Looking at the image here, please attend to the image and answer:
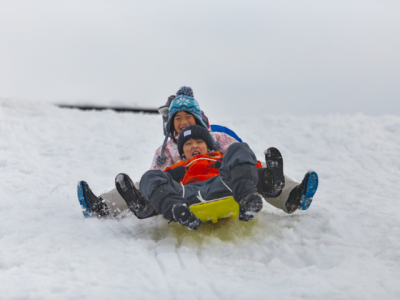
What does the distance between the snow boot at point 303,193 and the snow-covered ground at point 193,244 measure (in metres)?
0.12

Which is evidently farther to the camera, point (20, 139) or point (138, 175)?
point (20, 139)

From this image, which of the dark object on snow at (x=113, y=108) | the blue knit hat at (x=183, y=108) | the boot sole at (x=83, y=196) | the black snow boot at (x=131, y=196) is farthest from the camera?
the dark object on snow at (x=113, y=108)

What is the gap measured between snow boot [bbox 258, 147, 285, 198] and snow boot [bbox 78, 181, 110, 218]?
118 centimetres

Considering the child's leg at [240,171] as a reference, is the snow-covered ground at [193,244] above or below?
below

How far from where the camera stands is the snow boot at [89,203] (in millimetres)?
2506

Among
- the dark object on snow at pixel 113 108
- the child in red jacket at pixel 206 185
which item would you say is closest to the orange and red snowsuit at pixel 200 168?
the child in red jacket at pixel 206 185

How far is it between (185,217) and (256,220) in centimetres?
77

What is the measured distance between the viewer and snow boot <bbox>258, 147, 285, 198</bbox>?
7.23ft

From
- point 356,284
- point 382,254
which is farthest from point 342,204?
point 356,284

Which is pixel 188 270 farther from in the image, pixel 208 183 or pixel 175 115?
pixel 175 115

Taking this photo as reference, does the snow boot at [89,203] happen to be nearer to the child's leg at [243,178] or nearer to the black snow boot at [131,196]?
the black snow boot at [131,196]

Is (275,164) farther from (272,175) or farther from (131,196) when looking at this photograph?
(131,196)

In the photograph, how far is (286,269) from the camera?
1802 mm

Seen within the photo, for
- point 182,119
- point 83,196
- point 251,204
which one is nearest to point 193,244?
point 251,204
